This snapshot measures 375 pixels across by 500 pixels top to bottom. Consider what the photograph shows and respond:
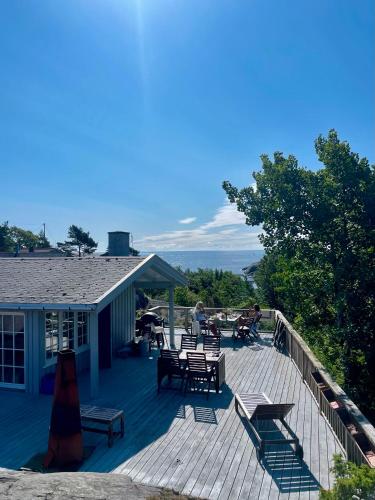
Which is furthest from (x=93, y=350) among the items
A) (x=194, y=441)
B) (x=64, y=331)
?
(x=194, y=441)

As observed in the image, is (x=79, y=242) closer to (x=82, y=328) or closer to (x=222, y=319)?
(x=222, y=319)

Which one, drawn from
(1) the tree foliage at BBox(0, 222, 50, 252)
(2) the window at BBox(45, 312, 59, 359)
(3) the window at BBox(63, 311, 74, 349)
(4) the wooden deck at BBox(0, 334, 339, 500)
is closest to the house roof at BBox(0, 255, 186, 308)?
(2) the window at BBox(45, 312, 59, 359)

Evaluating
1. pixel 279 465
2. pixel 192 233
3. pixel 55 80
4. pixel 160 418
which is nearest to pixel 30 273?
pixel 160 418

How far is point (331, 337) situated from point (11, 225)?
53.5 metres

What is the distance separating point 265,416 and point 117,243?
337 inches

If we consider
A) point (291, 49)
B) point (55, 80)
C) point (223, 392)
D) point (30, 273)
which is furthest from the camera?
point (55, 80)

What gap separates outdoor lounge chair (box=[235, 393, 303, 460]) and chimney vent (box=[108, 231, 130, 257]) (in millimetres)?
7624

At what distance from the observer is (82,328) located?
32.1ft

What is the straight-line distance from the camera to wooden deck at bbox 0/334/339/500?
4621mm

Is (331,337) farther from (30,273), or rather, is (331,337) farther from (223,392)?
(30,273)

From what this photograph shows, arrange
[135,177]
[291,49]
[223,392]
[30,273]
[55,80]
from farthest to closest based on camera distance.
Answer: [135,177] < [55,80] < [291,49] < [30,273] < [223,392]

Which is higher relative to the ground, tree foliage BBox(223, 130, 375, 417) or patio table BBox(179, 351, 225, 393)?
tree foliage BBox(223, 130, 375, 417)

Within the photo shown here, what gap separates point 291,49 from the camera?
10.7 m

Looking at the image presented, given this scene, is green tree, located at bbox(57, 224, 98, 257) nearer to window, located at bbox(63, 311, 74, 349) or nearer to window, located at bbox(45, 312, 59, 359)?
window, located at bbox(63, 311, 74, 349)
